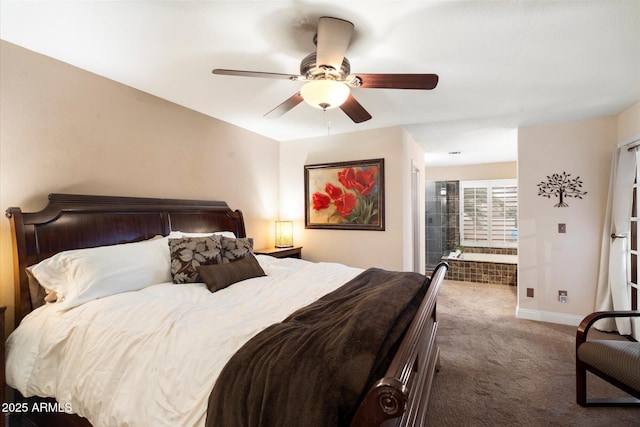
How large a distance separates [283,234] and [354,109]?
2343 millimetres

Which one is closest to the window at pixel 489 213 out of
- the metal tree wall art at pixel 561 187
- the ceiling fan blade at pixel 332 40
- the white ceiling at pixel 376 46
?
the metal tree wall art at pixel 561 187

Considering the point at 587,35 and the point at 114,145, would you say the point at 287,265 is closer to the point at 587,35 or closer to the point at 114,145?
the point at 114,145

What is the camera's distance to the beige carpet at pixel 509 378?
191cm

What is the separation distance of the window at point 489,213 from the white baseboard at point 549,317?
9.00ft

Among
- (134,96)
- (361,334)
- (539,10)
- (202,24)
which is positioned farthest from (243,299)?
(539,10)

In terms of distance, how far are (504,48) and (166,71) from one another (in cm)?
243

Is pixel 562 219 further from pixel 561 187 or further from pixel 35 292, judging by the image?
pixel 35 292

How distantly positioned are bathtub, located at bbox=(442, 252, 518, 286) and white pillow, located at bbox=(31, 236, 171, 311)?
5303mm

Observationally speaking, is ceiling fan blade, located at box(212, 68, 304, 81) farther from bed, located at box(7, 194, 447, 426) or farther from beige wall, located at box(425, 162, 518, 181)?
beige wall, located at box(425, 162, 518, 181)

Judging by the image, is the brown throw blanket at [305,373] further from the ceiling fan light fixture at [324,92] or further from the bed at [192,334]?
the ceiling fan light fixture at [324,92]

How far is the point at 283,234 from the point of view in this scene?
163 inches

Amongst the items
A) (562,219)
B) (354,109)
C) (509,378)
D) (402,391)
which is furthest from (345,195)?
(402,391)

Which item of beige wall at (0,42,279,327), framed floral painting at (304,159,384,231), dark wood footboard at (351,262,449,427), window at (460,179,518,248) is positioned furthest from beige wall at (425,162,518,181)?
dark wood footboard at (351,262,449,427)

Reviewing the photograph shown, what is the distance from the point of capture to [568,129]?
3480 millimetres
